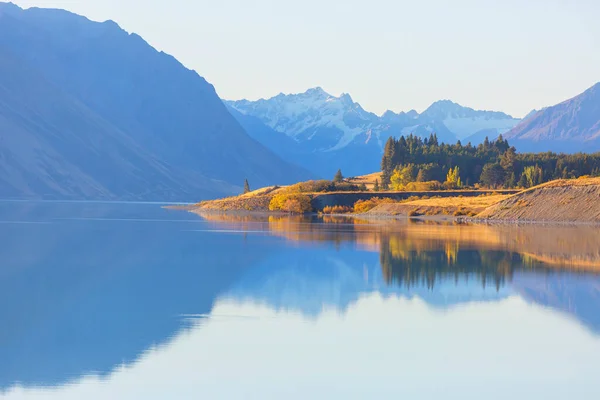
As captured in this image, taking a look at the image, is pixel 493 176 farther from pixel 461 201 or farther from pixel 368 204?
pixel 461 201

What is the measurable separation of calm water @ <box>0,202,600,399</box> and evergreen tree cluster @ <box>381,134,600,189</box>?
341 feet

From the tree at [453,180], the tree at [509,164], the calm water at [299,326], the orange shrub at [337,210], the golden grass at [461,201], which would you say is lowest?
the calm water at [299,326]

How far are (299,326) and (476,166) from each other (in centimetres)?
14690

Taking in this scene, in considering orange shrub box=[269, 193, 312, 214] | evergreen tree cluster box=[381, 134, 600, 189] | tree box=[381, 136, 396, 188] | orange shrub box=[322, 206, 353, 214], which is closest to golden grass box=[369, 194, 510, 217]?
orange shrub box=[322, 206, 353, 214]

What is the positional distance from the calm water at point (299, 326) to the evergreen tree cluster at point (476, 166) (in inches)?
4086

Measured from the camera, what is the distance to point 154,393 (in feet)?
56.4

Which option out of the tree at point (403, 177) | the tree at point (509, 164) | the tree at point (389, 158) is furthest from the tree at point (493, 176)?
the tree at point (389, 158)

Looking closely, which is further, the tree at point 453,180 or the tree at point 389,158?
the tree at point 389,158

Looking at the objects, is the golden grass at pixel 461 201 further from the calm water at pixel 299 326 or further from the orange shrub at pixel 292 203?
the calm water at pixel 299 326

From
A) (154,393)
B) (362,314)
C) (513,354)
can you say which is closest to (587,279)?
(362,314)

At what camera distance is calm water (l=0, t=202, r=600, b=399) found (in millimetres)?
18109

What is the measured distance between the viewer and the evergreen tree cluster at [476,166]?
14750 cm

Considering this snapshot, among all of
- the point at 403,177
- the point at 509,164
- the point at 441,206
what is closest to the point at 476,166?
the point at 509,164

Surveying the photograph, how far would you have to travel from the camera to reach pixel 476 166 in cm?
16738
